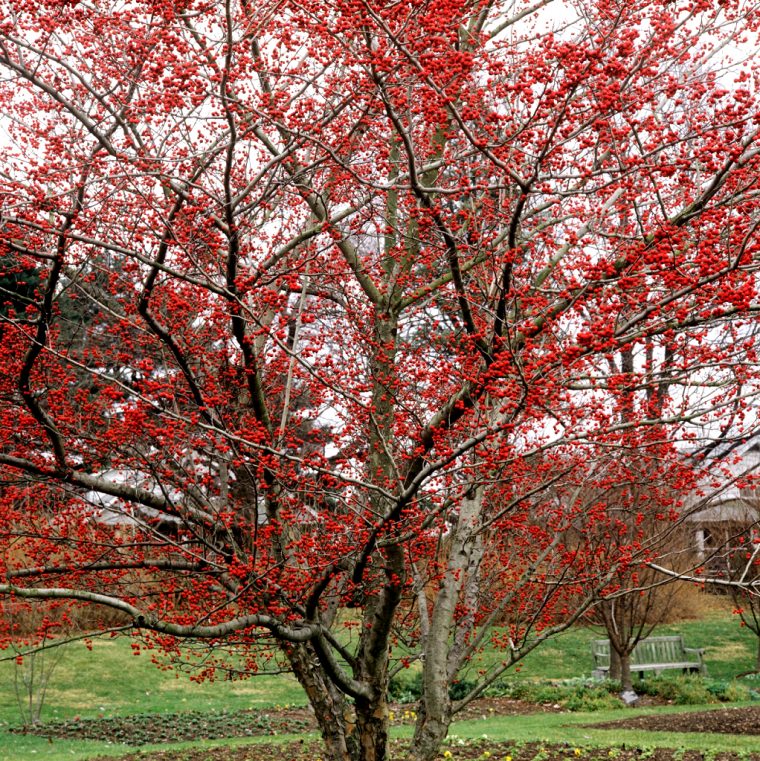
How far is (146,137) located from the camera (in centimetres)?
630

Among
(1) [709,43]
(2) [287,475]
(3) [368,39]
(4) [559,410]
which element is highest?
(1) [709,43]

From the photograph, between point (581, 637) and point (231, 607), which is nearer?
point (231, 607)

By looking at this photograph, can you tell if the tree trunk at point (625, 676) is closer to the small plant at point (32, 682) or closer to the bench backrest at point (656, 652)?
the bench backrest at point (656, 652)

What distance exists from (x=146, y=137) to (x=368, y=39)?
2669mm

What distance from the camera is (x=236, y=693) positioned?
17125 millimetres

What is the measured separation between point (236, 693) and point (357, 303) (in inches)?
496

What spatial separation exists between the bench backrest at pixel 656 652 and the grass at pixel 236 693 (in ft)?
2.29

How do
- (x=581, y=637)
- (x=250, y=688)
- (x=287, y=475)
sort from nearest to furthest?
(x=287, y=475) < (x=250, y=688) < (x=581, y=637)

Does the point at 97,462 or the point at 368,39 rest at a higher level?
the point at 368,39

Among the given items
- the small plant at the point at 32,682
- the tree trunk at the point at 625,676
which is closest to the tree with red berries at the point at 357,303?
the small plant at the point at 32,682

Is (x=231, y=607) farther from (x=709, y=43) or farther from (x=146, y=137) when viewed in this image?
(x=709, y=43)

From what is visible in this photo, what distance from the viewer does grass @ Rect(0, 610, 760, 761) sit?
10844 millimetres

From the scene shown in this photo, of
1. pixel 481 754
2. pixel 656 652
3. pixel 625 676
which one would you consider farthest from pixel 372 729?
pixel 656 652

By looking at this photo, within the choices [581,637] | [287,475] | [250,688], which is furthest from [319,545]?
[581,637]
